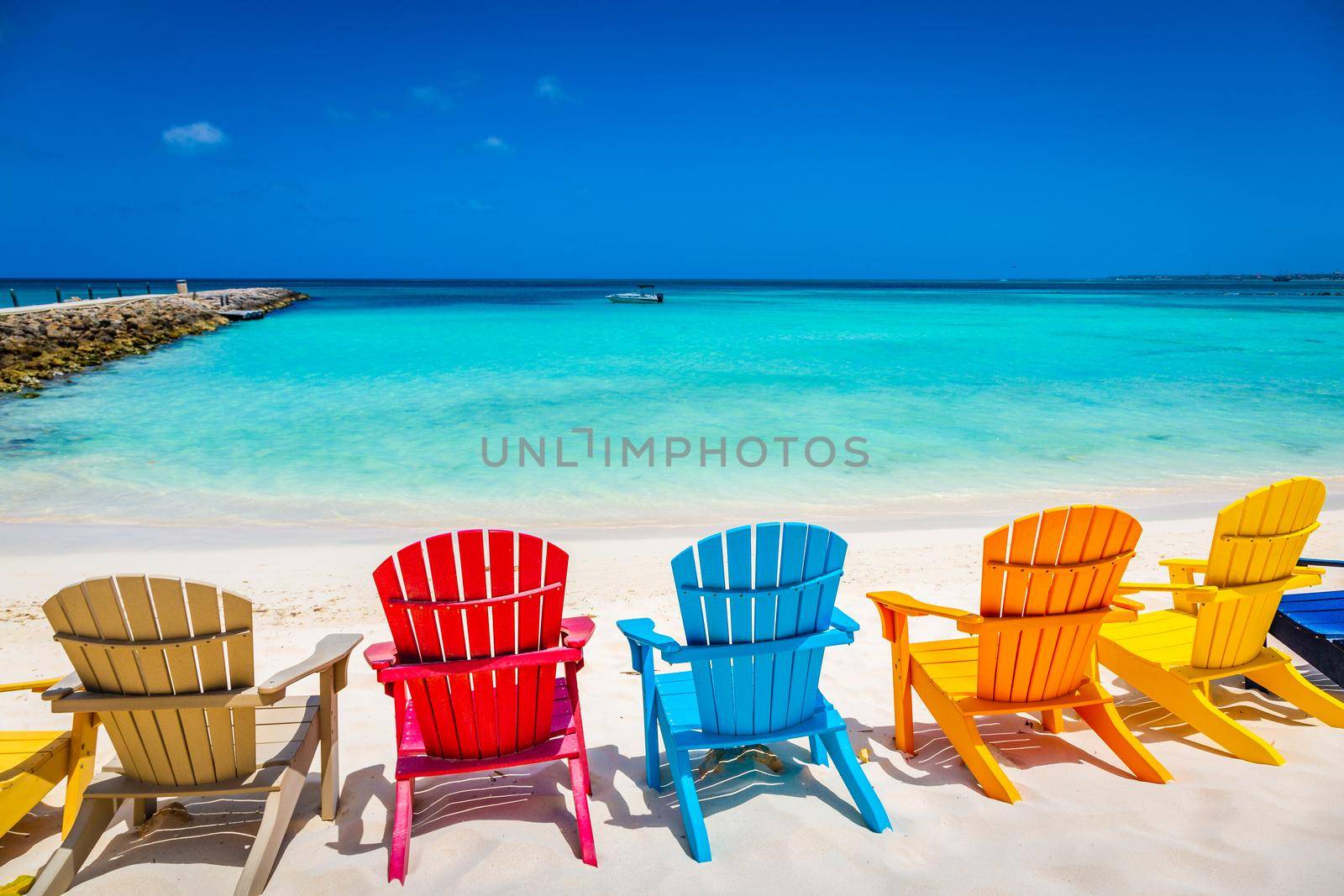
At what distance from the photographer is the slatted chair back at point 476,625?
223cm

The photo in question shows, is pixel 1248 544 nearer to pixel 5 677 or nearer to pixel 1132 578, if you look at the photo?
pixel 1132 578

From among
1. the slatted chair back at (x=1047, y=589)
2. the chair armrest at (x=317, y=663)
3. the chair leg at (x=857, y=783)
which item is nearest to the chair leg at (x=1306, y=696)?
the slatted chair back at (x=1047, y=589)

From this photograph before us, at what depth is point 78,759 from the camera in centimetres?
249

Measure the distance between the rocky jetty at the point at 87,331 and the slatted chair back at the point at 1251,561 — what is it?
20.9 m

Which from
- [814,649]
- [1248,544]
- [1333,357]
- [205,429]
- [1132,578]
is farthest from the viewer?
[1333,357]

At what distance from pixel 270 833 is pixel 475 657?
2.76 feet

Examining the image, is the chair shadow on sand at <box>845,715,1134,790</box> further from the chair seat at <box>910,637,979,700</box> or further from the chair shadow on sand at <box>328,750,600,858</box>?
the chair shadow on sand at <box>328,750,600,858</box>

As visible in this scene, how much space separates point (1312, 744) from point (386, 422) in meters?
12.2

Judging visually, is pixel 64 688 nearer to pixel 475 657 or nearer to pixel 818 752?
pixel 475 657

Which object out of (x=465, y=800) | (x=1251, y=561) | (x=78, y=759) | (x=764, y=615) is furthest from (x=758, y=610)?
(x=78, y=759)

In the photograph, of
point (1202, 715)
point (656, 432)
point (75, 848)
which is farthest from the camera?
point (656, 432)

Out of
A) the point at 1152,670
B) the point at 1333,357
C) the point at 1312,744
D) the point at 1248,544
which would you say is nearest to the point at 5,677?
the point at 1152,670

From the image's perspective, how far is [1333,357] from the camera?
22.0m

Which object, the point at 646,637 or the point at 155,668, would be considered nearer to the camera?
the point at 155,668
